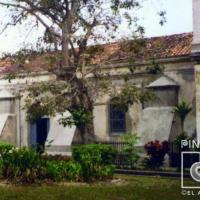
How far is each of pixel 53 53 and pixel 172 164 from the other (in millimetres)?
6335

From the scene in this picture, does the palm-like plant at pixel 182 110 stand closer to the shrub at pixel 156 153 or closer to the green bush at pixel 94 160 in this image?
the shrub at pixel 156 153

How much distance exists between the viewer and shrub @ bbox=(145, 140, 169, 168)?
57.2ft

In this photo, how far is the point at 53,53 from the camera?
57.5 feet

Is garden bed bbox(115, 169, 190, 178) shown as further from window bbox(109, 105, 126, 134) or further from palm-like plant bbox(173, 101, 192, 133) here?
window bbox(109, 105, 126, 134)

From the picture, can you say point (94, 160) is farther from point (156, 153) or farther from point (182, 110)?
point (182, 110)

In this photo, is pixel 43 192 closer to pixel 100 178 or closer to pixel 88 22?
pixel 100 178

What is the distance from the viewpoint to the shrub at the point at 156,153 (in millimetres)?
17438

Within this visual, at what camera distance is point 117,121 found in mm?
22781

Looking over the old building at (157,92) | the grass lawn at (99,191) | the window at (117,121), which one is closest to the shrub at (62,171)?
the grass lawn at (99,191)

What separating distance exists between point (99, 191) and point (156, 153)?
6.22 metres

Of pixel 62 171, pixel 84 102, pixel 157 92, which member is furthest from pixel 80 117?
pixel 157 92

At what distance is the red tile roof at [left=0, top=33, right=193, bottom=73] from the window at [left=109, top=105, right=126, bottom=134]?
2.92 metres

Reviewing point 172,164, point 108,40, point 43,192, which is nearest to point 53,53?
point 108,40

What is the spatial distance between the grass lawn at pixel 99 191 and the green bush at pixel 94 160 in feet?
1.64
